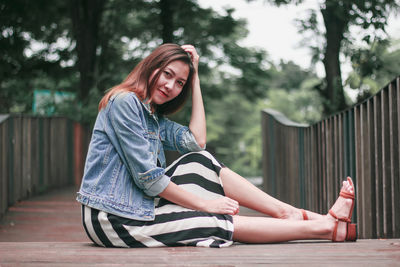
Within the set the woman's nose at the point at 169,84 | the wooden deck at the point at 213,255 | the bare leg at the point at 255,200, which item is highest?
the woman's nose at the point at 169,84

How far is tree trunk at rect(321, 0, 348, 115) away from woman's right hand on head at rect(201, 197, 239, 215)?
184 inches

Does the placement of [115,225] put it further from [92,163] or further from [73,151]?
[73,151]

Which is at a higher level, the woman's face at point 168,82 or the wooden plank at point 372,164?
the woman's face at point 168,82

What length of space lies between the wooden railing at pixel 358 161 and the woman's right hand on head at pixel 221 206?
3.47 ft

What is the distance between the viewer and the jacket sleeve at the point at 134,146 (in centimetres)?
242

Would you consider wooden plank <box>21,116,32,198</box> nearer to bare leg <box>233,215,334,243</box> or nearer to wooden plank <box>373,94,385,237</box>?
bare leg <box>233,215,334,243</box>

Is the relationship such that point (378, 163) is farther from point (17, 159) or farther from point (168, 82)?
point (17, 159)

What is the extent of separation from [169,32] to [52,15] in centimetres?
267

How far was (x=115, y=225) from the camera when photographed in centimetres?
244

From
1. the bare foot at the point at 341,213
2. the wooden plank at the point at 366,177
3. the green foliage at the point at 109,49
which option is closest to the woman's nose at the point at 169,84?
the bare foot at the point at 341,213

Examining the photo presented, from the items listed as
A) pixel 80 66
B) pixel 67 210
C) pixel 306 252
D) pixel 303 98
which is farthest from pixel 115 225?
pixel 303 98

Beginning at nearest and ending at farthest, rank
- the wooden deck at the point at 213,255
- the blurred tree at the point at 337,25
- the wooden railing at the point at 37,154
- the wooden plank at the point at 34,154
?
the wooden deck at the point at 213,255
the wooden railing at the point at 37,154
the blurred tree at the point at 337,25
the wooden plank at the point at 34,154

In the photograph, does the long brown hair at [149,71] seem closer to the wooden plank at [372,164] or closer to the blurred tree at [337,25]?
the wooden plank at [372,164]

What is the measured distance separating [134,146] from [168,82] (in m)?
0.46
